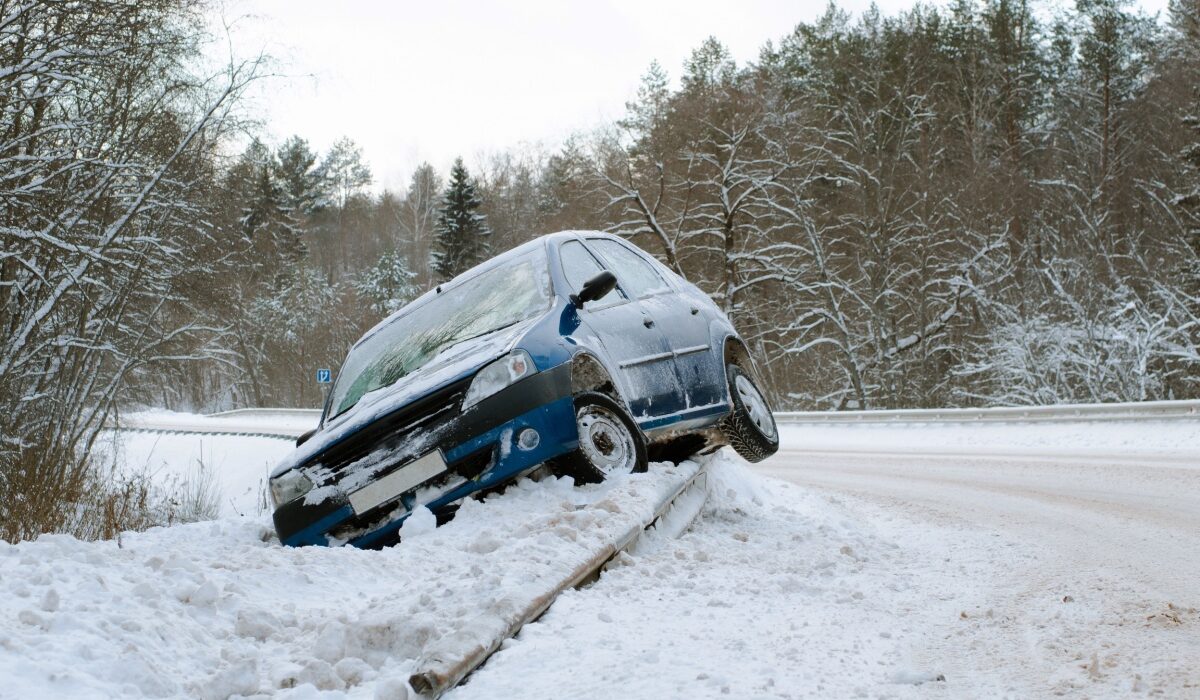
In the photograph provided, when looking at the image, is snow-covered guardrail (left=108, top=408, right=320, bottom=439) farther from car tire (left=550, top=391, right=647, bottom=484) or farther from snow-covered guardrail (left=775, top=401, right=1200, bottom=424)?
car tire (left=550, top=391, right=647, bottom=484)

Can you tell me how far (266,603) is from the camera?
3.22m

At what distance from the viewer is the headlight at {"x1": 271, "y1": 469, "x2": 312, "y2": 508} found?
4980mm

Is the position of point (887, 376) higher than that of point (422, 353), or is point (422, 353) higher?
point (422, 353)

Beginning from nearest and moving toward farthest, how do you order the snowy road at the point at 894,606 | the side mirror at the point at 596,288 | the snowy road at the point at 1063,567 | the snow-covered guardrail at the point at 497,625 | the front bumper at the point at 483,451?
1. the snow-covered guardrail at the point at 497,625
2. the snowy road at the point at 894,606
3. the snowy road at the point at 1063,567
4. the front bumper at the point at 483,451
5. the side mirror at the point at 596,288

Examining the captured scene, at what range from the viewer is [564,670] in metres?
2.59

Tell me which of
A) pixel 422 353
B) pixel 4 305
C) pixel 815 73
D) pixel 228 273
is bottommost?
pixel 422 353

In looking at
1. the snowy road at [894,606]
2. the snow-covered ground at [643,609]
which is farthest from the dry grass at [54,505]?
the snowy road at [894,606]

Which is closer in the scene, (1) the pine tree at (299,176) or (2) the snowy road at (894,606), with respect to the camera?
(2) the snowy road at (894,606)

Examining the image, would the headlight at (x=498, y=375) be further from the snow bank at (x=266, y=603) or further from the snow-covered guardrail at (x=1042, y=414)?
the snow-covered guardrail at (x=1042, y=414)

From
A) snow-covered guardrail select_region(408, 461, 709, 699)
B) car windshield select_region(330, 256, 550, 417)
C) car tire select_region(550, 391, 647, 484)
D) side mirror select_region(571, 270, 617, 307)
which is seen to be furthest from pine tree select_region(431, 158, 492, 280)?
snow-covered guardrail select_region(408, 461, 709, 699)

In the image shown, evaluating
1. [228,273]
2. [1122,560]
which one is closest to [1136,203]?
[228,273]

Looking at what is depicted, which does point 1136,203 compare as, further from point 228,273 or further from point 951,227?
point 228,273

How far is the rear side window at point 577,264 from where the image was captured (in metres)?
6.05

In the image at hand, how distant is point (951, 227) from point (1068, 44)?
13.6 meters
